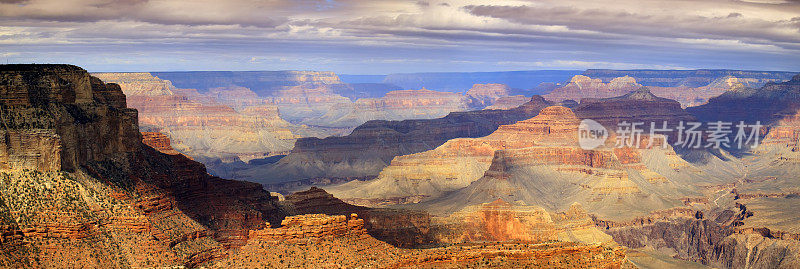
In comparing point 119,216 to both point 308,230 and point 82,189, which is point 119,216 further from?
point 308,230

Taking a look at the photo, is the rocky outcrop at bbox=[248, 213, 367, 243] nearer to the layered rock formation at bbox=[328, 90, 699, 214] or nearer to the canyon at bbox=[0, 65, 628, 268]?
the canyon at bbox=[0, 65, 628, 268]

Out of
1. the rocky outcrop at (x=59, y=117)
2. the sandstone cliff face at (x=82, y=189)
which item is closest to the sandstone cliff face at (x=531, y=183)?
the sandstone cliff face at (x=82, y=189)

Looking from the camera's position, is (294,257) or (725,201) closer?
(294,257)

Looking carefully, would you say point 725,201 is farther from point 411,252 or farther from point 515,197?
point 411,252

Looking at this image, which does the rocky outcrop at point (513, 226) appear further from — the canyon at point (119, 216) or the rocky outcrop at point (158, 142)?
the canyon at point (119, 216)

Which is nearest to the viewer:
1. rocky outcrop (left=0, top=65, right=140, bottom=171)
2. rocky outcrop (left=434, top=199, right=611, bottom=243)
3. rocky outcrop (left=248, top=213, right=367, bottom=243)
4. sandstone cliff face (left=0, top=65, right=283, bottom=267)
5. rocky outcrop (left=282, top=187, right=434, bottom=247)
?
rocky outcrop (left=248, top=213, right=367, bottom=243)

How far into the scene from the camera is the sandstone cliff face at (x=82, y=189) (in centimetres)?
6106

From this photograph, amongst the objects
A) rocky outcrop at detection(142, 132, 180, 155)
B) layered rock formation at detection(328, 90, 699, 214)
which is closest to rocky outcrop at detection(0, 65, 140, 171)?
rocky outcrop at detection(142, 132, 180, 155)

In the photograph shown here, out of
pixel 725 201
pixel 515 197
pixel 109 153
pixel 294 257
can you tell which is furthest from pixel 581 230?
pixel 725 201

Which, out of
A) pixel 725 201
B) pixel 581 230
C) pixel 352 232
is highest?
pixel 352 232

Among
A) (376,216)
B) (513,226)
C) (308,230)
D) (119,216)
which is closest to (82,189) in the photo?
(119,216)

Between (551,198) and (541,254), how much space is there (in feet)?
385

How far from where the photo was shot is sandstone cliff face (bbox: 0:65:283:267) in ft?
200

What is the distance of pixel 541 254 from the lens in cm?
5616
